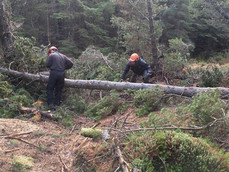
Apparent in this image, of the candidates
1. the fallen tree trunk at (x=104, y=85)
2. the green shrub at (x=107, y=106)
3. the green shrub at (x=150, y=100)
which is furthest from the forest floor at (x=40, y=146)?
the fallen tree trunk at (x=104, y=85)

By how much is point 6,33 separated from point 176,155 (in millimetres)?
7641

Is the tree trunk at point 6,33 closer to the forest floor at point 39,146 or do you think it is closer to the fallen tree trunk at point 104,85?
the fallen tree trunk at point 104,85

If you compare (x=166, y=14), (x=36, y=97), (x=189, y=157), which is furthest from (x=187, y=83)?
(x=166, y=14)

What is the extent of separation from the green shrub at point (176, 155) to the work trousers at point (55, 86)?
456 cm

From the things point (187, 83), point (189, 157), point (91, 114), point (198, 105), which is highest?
point (198, 105)

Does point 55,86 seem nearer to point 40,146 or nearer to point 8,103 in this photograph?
point 8,103

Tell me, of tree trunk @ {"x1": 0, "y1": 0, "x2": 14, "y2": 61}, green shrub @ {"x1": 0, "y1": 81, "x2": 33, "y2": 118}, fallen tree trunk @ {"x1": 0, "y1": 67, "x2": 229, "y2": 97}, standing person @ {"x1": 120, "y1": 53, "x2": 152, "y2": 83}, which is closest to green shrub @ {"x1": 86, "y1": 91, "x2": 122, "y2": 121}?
fallen tree trunk @ {"x1": 0, "y1": 67, "x2": 229, "y2": 97}

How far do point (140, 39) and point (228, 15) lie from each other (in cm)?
620

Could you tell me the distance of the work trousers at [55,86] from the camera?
6.78 meters

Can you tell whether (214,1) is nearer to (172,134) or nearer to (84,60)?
(84,60)

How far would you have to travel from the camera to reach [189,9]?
16.5 m

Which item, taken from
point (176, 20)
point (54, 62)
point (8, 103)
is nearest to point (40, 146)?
point (8, 103)

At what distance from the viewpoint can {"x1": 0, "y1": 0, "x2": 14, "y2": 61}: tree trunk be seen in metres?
7.84

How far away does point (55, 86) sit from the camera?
708cm
